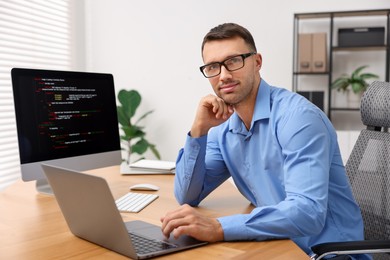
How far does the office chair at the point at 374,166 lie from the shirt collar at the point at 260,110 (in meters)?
0.40

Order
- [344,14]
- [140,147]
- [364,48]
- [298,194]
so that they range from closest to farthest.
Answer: [298,194]
[364,48]
[344,14]
[140,147]

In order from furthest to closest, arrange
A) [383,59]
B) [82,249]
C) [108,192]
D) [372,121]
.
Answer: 1. [383,59]
2. [372,121]
3. [82,249]
4. [108,192]

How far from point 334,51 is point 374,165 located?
2662 mm

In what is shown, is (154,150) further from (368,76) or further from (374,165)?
(374,165)

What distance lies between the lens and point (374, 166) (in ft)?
5.39

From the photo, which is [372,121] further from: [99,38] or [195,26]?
[99,38]

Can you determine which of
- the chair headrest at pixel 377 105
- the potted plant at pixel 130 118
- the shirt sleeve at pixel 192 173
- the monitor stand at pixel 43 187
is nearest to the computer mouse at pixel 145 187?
the shirt sleeve at pixel 192 173

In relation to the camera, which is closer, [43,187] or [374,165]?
[374,165]

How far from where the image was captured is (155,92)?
15.1ft

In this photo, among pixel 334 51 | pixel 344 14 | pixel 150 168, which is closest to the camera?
pixel 150 168

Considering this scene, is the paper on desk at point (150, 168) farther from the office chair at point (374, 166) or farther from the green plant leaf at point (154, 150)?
the green plant leaf at point (154, 150)

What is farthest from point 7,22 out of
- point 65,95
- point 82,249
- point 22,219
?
point 82,249

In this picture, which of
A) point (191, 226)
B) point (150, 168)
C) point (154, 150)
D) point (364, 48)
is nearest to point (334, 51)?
point (364, 48)

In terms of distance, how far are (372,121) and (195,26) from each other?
301 cm
